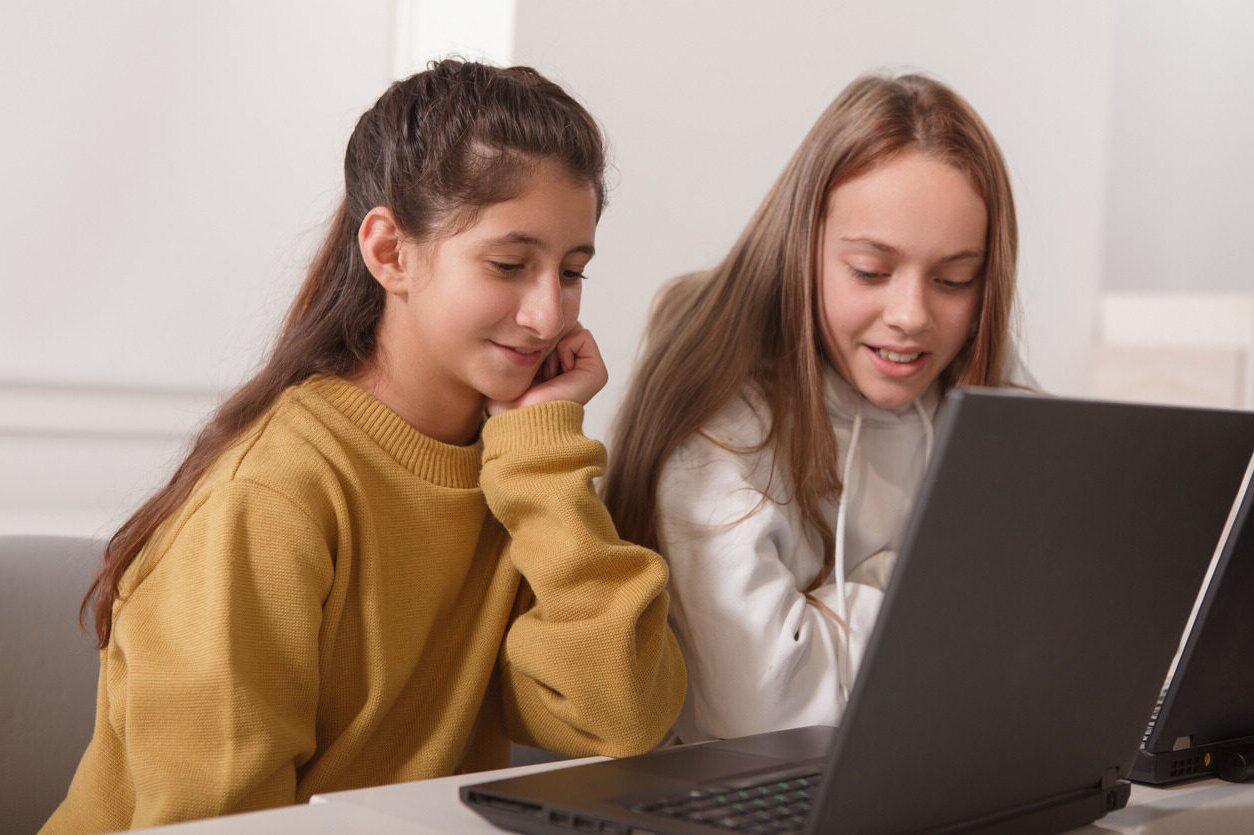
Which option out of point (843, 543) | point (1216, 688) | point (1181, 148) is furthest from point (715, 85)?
point (1216, 688)

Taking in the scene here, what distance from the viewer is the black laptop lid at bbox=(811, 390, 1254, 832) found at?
2.18ft

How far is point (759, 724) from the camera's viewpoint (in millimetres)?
1277

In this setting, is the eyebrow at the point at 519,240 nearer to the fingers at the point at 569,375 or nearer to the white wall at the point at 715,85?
the fingers at the point at 569,375

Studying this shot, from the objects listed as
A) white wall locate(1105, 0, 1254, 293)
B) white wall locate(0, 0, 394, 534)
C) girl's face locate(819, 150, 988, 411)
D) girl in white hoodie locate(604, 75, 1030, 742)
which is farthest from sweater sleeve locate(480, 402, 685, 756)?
white wall locate(1105, 0, 1254, 293)

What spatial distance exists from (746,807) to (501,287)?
21.7 inches

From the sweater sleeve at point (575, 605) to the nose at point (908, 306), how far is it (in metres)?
0.35

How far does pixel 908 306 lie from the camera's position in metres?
1.39

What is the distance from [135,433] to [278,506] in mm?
1110

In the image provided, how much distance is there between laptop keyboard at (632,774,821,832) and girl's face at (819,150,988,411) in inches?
25.4

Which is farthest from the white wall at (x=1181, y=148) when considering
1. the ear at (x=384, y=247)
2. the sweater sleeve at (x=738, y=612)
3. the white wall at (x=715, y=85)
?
the ear at (x=384, y=247)

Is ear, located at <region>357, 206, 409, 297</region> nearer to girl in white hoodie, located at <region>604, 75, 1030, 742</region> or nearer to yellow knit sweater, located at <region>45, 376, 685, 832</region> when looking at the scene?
yellow knit sweater, located at <region>45, 376, 685, 832</region>

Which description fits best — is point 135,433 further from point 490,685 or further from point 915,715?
point 915,715

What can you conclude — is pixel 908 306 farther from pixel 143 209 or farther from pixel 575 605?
pixel 143 209

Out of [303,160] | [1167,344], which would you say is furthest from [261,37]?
[1167,344]
